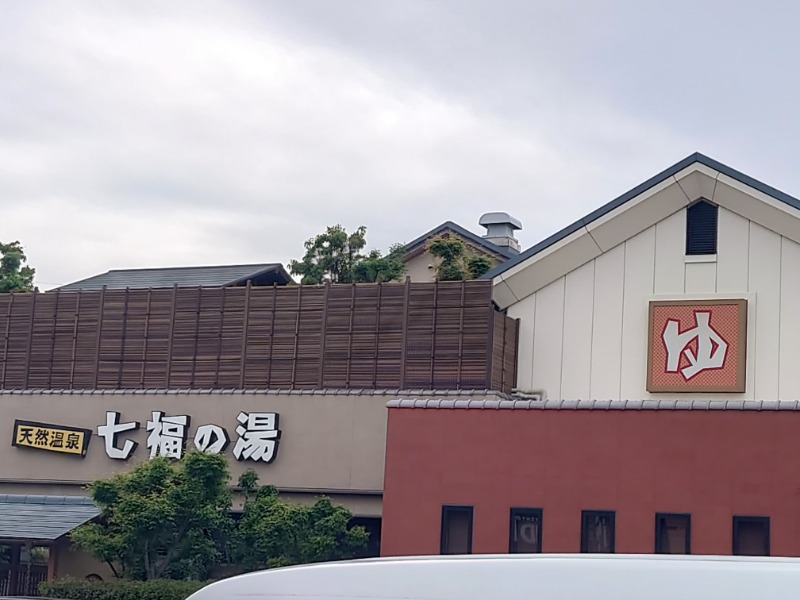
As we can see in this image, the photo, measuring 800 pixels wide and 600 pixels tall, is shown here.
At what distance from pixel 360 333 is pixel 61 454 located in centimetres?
701

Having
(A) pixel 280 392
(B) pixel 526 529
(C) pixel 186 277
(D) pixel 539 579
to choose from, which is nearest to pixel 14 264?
(C) pixel 186 277

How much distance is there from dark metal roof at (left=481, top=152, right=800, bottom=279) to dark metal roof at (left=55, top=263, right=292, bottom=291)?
27.0 ft

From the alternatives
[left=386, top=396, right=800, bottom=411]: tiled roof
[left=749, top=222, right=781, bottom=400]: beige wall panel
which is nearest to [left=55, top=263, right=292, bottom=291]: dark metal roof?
[left=386, top=396, right=800, bottom=411]: tiled roof

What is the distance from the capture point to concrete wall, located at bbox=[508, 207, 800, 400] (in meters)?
21.8

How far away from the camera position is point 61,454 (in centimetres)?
2473

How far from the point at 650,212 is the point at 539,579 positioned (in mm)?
20433

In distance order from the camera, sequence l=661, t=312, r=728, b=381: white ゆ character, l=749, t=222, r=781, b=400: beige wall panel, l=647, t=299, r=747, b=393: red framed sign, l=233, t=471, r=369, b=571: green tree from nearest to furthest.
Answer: l=233, t=471, r=369, b=571: green tree → l=749, t=222, r=781, b=400: beige wall panel → l=647, t=299, r=747, b=393: red framed sign → l=661, t=312, r=728, b=381: white ゆ character

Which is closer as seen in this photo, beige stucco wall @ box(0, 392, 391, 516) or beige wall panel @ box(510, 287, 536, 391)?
beige stucco wall @ box(0, 392, 391, 516)

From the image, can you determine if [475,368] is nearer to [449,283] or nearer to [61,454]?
[449,283]

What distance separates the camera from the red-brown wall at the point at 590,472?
1659cm

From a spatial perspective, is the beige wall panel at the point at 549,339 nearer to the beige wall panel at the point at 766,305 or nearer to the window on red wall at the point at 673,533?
the beige wall panel at the point at 766,305

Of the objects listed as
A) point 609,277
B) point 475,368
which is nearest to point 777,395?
point 609,277

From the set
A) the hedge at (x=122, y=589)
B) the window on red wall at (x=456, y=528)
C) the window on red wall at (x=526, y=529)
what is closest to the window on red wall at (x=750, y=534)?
the window on red wall at (x=526, y=529)

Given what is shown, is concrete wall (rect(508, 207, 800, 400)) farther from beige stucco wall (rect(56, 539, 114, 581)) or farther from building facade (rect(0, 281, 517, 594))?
beige stucco wall (rect(56, 539, 114, 581))
